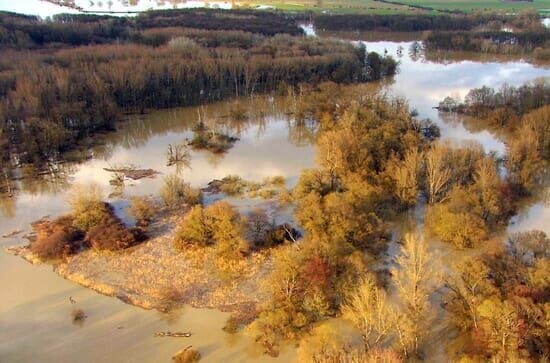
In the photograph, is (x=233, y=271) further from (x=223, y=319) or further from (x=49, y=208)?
(x=49, y=208)

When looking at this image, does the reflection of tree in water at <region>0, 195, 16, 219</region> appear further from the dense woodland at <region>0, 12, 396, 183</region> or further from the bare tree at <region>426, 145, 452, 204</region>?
the bare tree at <region>426, 145, 452, 204</region>

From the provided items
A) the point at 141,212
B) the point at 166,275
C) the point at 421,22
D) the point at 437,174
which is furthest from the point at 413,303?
the point at 421,22

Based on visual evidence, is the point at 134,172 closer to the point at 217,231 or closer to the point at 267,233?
the point at 217,231

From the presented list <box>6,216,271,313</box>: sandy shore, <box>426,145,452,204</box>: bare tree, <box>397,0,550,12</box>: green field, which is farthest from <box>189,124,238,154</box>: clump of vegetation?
<box>397,0,550,12</box>: green field

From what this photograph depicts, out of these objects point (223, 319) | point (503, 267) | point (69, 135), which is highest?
point (69, 135)

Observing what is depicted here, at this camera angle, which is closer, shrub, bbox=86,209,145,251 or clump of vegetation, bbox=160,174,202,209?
shrub, bbox=86,209,145,251

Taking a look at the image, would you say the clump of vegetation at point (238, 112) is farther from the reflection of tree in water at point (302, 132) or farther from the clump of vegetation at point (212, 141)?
the clump of vegetation at point (212, 141)

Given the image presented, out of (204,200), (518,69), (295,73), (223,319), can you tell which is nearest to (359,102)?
(295,73)
